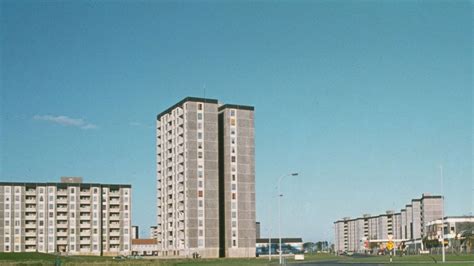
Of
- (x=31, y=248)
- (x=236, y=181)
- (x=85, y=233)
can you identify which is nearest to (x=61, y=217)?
(x=85, y=233)

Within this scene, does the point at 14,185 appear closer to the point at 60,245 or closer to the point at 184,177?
the point at 60,245

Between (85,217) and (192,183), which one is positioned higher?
(192,183)

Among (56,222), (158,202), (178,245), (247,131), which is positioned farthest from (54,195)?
(247,131)

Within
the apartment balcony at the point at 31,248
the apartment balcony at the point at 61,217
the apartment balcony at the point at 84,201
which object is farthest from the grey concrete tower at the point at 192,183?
the apartment balcony at the point at 31,248

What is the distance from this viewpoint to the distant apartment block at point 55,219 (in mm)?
189375

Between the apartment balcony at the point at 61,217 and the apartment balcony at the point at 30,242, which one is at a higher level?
the apartment balcony at the point at 61,217

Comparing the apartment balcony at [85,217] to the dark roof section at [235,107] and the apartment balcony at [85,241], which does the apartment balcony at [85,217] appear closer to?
the apartment balcony at [85,241]

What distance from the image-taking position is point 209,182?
540 ft

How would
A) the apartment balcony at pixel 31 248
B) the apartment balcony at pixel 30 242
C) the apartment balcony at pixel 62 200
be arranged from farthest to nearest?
the apartment balcony at pixel 62 200 → the apartment balcony at pixel 30 242 → the apartment balcony at pixel 31 248

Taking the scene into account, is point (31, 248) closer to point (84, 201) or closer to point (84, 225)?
point (84, 225)

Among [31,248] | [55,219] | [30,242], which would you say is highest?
[55,219]

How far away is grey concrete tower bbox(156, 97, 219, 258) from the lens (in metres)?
161

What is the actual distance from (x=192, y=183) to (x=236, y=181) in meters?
11.3

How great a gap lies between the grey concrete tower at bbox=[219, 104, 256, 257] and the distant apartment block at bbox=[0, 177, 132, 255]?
47.5 m
